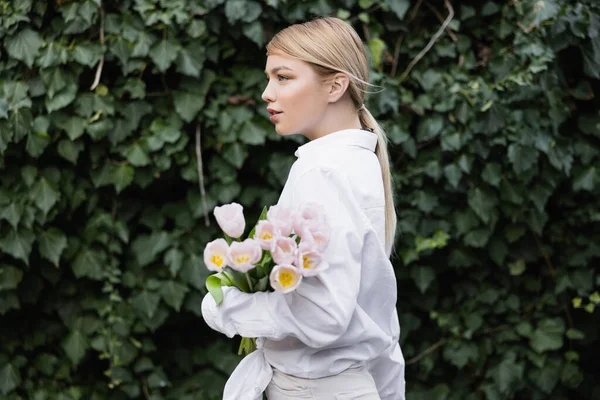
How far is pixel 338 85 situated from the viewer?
1.82 meters

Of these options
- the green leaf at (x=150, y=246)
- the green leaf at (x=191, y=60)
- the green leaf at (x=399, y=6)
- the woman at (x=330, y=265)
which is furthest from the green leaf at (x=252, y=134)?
the woman at (x=330, y=265)

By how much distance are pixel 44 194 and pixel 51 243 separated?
0.19m

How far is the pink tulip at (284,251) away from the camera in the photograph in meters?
1.50

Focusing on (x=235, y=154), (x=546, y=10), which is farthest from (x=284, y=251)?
(x=546, y=10)

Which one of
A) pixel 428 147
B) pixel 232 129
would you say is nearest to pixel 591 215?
pixel 428 147

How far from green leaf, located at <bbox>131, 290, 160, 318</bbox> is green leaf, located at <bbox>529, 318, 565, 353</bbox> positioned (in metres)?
1.58

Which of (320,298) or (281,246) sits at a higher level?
(281,246)

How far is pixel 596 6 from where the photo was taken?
3.15 meters

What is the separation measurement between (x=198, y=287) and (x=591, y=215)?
5.45 ft

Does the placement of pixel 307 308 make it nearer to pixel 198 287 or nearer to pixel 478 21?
pixel 198 287

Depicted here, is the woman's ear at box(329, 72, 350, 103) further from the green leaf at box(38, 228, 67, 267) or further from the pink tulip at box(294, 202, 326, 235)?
the green leaf at box(38, 228, 67, 267)

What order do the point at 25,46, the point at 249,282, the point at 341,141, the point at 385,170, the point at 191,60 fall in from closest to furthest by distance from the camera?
the point at 249,282, the point at 341,141, the point at 385,170, the point at 25,46, the point at 191,60

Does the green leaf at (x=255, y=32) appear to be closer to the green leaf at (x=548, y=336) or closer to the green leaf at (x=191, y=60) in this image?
the green leaf at (x=191, y=60)

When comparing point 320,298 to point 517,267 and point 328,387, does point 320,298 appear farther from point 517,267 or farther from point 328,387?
point 517,267
